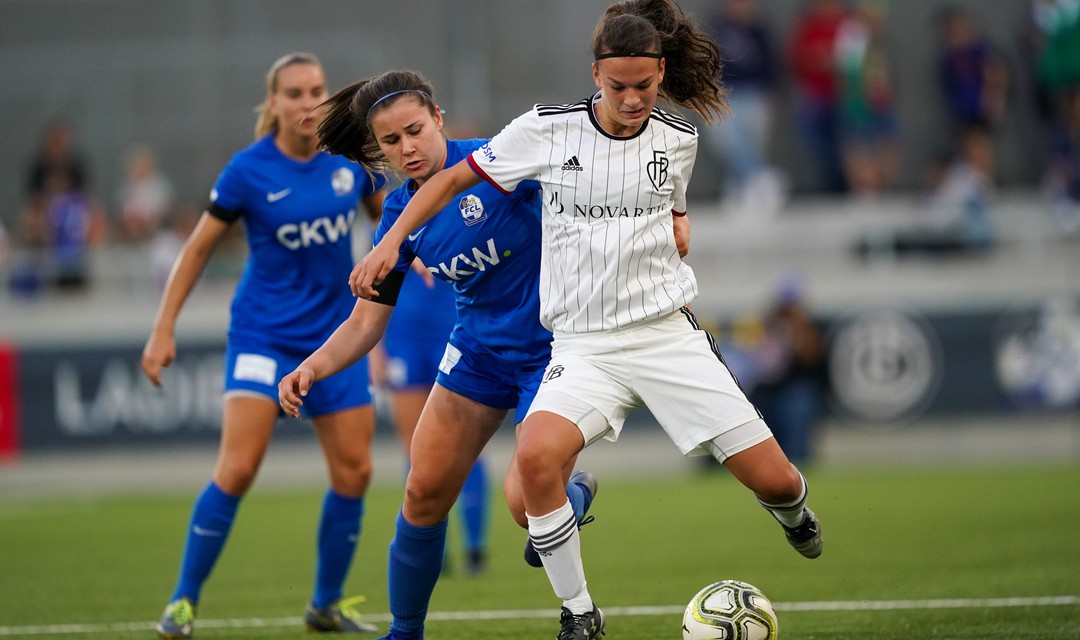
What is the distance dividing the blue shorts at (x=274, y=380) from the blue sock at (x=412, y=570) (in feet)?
4.16

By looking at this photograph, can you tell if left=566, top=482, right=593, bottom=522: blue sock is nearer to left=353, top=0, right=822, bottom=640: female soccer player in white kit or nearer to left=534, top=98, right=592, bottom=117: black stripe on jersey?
Result: left=353, top=0, right=822, bottom=640: female soccer player in white kit

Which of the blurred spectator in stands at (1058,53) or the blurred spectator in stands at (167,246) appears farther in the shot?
the blurred spectator in stands at (167,246)

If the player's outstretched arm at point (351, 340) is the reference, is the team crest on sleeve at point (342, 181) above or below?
above

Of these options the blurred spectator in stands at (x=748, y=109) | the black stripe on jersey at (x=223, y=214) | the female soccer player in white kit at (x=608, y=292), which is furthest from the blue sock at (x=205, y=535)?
the blurred spectator in stands at (x=748, y=109)

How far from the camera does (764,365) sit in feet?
48.2

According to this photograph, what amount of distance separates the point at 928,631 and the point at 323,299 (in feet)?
9.86

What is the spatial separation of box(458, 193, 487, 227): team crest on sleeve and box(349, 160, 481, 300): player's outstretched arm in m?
0.11

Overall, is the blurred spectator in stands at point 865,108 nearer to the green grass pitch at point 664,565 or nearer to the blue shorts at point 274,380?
the green grass pitch at point 664,565

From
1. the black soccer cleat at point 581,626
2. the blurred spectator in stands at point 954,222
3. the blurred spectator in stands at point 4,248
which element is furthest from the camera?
the blurred spectator in stands at point 4,248

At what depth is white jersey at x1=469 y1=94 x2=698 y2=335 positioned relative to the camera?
4.94m

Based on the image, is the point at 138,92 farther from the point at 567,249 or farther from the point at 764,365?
the point at 567,249

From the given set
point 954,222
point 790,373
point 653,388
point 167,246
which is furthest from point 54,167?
point 653,388

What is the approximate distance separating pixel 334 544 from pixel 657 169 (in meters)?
2.48

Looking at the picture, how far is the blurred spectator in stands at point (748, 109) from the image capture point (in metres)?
16.5
